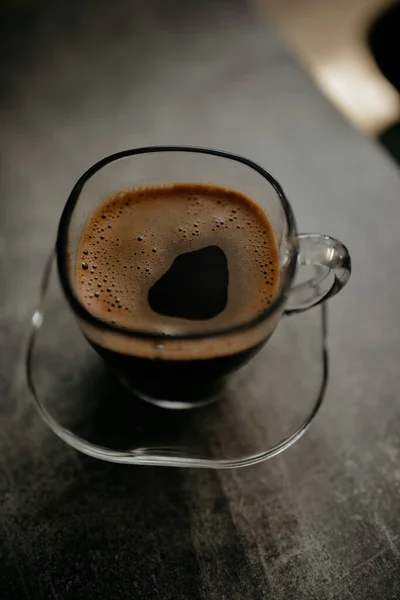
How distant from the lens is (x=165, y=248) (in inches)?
25.8

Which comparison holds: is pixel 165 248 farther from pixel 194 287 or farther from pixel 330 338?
pixel 330 338

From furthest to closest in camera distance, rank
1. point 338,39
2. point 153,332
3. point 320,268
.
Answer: point 338,39 → point 320,268 → point 153,332

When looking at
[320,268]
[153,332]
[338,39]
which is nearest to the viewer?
[153,332]

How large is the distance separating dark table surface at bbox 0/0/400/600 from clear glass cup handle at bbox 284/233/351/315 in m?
0.11

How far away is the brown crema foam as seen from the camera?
62 centimetres

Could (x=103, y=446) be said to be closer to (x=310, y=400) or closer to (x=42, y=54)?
(x=310, y=400)

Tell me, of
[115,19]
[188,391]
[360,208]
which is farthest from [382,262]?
[115,19]

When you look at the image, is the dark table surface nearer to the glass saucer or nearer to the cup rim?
the glass saucer

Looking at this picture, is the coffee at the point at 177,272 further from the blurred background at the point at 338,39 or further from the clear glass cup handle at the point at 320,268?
the blurred background at the point at 338,39

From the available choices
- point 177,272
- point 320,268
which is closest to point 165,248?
point 177,272

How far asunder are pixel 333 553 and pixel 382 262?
39cm

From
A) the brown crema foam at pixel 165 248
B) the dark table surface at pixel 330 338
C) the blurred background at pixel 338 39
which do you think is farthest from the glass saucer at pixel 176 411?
the blurred background at pixel 338 39

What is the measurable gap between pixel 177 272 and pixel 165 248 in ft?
0.11

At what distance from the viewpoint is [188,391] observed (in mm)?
671
